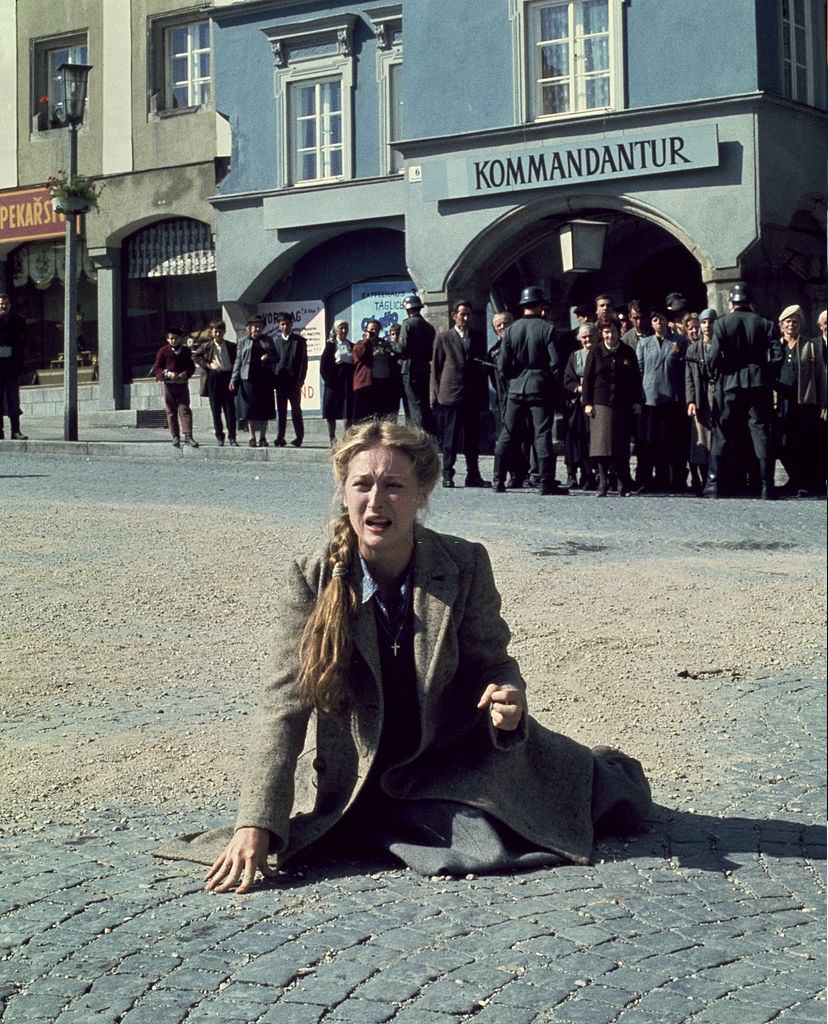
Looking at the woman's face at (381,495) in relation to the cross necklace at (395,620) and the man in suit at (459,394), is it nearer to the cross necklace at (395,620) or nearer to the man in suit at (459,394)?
the cross necklace at (395,620)

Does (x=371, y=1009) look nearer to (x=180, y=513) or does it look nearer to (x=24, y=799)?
(x=24, y=799)

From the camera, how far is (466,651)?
16.8 feet

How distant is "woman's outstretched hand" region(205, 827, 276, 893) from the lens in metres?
4.89

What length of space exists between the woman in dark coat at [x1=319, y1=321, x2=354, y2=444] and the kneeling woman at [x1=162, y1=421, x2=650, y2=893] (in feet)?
57.9

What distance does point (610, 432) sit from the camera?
15.8 m

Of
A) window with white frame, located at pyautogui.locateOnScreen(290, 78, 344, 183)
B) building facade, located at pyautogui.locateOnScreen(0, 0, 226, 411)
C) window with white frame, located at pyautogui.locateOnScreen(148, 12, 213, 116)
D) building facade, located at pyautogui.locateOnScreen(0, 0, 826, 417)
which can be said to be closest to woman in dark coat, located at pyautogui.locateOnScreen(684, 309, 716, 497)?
building facade, located at pyautogui.locateOnScreen(0, 0, 826, 417)

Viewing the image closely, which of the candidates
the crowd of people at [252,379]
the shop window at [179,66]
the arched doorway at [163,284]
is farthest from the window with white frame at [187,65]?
the crowd of people at [252,379]

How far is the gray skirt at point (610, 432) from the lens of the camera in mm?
15828

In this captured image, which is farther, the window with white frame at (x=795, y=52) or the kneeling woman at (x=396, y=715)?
the window with white frame at (x=795, y=52)

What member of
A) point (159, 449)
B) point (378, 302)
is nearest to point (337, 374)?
point (159, 449)

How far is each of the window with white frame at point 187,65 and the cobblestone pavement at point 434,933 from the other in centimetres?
2667

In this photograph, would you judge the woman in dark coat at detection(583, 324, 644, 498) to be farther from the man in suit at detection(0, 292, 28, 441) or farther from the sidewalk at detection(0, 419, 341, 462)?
the man in suit at detection(0, 292, 28, 441)

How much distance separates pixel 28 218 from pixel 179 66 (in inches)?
149

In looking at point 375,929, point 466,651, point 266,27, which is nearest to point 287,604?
point 466,651
